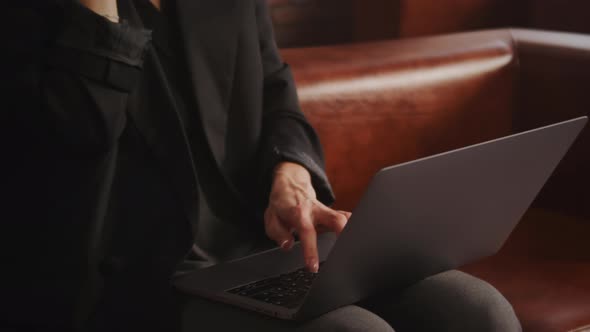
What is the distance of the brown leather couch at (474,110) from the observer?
180 centimetres

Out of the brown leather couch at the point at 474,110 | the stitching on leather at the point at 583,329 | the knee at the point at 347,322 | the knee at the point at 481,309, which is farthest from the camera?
the brown leather couch at the point at 474,110

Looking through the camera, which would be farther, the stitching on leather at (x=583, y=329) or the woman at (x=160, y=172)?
the stitching on leather at (x=583, y=329)

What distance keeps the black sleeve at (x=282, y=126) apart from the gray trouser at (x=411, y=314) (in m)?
0.21

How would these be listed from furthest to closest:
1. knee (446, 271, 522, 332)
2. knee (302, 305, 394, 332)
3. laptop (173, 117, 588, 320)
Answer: knee (446, 271, 522, 332) → knee (302, 305, 394, 332) → laptop (173, 117, 588, 320)

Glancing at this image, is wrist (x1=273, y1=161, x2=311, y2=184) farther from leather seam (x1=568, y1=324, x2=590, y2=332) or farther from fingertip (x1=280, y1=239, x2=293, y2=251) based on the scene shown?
leather seam (x1=568, y1=324, x2=590, y2=332)

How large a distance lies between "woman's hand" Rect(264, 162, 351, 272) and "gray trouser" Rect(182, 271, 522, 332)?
79 mm

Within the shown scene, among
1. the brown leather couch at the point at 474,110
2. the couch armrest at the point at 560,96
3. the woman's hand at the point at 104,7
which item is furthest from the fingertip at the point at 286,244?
the couch armrest at the point at 560,96

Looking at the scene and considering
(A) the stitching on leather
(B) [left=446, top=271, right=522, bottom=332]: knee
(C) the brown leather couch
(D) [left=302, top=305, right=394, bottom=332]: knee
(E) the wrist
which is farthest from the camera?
(C) the brown leather couch

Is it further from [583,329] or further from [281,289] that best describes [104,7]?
[583,329]

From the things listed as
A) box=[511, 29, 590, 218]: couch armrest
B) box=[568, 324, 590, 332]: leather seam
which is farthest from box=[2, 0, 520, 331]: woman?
box=[511, 29, 590, 218]: couch armrest

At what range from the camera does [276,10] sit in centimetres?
252

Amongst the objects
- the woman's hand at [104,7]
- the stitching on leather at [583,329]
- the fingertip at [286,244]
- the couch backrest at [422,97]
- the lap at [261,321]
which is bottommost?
the stitching on leather at [583,329]

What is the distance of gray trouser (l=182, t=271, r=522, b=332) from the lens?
1132mm

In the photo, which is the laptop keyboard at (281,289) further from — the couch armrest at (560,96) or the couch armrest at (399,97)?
the couch armrest at (560,96)
